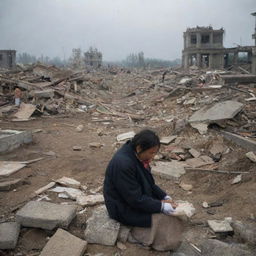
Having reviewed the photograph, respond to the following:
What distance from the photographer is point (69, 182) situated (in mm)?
5691

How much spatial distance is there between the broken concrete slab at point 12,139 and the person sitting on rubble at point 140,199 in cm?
448

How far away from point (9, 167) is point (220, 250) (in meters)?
4.33

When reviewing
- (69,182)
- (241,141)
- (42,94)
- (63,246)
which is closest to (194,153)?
(241,141)

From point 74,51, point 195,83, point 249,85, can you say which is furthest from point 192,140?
point 74,51

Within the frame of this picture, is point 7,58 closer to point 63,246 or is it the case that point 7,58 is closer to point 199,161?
point 199,161

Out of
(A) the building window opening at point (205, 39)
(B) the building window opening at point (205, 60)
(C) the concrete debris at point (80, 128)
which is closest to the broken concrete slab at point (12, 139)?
(C) the concrete debris at point (80, 128)

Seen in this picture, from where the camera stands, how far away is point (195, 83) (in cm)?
1767

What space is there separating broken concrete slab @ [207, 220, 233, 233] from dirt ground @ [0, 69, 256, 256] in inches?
3.1

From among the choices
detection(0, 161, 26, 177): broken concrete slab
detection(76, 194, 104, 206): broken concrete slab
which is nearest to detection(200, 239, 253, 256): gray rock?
detection(76, 194, 104, 206): broken concrete slab

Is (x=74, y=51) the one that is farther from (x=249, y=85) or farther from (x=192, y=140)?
(x=192, y=140)

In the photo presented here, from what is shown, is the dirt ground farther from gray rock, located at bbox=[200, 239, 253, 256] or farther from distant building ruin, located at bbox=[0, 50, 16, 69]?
distant building ruin, located at bbox=[0, 50, 16, 69]

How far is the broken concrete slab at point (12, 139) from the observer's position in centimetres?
729

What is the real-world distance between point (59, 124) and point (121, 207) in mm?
7962

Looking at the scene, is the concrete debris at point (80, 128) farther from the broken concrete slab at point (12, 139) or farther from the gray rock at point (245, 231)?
the gray rock at point (245, 231)
